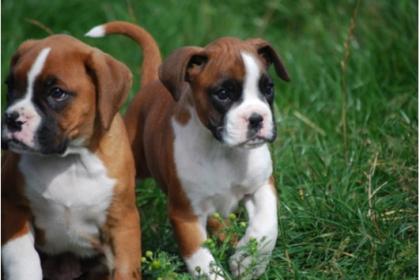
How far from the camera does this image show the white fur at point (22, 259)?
19.0 feet

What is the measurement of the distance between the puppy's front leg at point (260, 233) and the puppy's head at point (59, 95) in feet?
2.94

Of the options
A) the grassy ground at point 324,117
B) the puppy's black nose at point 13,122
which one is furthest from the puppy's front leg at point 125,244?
the puppy's black nose at point 13,122

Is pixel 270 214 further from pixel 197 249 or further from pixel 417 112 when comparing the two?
pixel 417 112

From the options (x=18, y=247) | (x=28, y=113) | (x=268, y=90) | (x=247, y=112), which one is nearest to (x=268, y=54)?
(x=268, y=90)

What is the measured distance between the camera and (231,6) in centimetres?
1023

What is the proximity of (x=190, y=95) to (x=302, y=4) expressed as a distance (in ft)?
13.8

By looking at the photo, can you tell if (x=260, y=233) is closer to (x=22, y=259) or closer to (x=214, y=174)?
(x=214, y=174)

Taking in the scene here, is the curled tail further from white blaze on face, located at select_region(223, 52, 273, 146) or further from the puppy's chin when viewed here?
the puppy's chin

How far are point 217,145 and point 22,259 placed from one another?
3.58ft

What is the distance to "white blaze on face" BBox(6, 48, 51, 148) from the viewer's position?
5453mm

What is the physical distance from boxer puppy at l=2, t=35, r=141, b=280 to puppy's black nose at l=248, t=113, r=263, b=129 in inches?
23.6

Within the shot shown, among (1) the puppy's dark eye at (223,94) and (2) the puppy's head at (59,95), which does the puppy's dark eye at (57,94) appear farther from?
(1) the puppy's dark eye at (223,94)

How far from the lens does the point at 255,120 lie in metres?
5.70

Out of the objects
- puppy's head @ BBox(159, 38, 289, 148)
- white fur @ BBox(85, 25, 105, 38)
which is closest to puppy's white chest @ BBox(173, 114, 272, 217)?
puppy's head @ BBox(159, 38, 289, 148)
